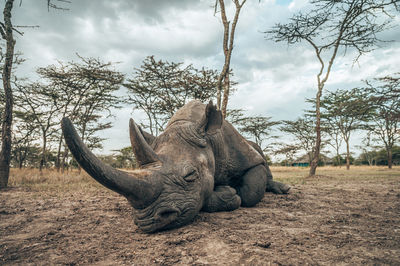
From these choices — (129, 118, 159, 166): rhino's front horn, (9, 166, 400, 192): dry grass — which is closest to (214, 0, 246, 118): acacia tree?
(9, 166, 400, 192): dry grass

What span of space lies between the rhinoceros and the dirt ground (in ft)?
0.62

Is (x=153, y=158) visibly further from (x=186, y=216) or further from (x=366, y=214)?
(x=366, y=214)

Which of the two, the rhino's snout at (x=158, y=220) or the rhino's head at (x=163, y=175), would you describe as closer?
the rhino's head at (x=163, y=175)

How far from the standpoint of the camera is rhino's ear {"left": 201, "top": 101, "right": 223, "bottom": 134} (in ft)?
9.55

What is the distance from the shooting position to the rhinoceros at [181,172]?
1.88m

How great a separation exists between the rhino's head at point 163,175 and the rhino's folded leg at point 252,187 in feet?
3.16

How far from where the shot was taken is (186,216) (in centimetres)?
231

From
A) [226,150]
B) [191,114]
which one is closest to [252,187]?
[226,150]

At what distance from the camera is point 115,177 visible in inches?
72.7

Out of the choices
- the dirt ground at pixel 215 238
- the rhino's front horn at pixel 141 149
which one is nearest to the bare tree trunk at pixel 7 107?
the dirt ground at pixel 215 238

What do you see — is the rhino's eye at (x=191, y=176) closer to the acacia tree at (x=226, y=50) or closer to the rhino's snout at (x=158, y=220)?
the rhino's snout at (x=158, y=220)

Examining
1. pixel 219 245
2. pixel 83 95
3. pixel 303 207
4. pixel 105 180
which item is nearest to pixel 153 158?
pixel 105 180

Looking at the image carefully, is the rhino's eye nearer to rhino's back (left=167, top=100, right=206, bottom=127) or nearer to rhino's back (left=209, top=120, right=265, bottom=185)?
rhino's back (left=209, top=120, right=265, bottom=185)

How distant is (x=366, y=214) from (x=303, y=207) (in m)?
0.75
